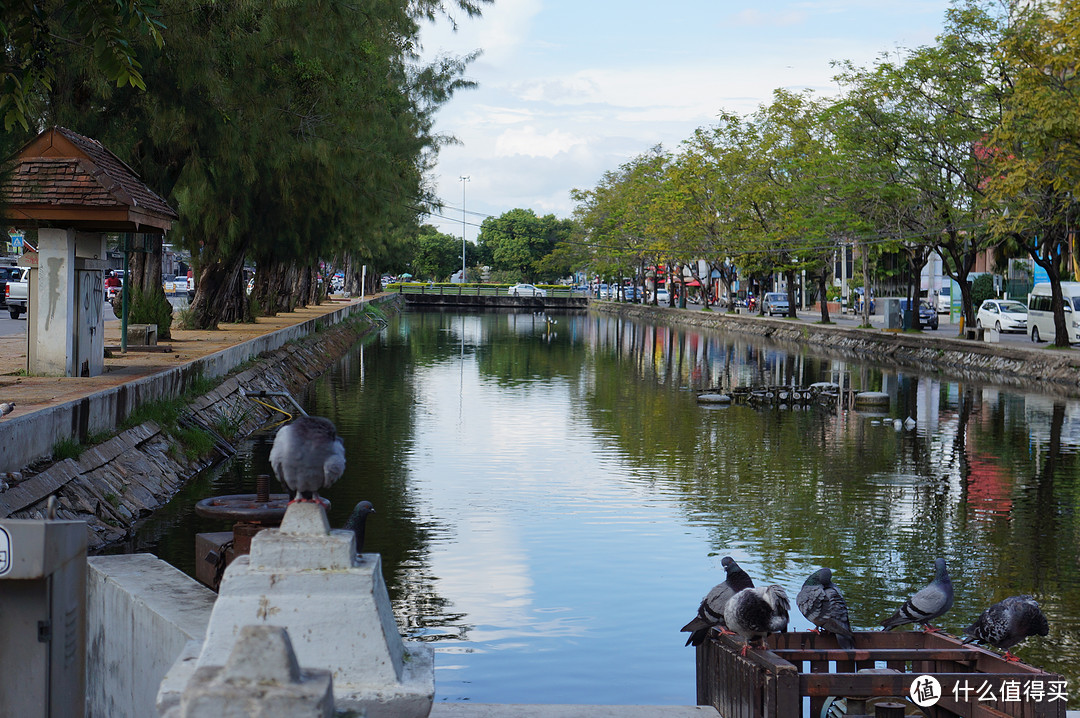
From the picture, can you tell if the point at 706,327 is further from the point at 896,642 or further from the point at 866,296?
the point at 896,642

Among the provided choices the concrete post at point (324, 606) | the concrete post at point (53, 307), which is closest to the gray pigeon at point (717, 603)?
the concrete post at point (324, 606)

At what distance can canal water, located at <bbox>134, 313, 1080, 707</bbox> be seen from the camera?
9.91 metres

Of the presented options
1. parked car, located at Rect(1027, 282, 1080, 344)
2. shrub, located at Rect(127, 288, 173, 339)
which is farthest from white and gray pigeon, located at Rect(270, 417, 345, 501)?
parked car, located at Rect(1027, 282, 1080, 344)

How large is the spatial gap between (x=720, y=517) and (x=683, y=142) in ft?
196

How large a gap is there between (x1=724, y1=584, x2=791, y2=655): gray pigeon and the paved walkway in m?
→ 8.61

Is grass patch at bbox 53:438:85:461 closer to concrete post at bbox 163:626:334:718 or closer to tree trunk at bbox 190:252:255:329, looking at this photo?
concrete post at bbox 163:626:334:718

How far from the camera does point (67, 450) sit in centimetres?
1266

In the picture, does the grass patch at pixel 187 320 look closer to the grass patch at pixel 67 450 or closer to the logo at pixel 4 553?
the grass patch at pixel 67 450

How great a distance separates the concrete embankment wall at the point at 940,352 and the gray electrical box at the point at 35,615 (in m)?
27.1

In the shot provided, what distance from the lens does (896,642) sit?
7613 millimetres

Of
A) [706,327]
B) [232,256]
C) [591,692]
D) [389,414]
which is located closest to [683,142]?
[706,327]

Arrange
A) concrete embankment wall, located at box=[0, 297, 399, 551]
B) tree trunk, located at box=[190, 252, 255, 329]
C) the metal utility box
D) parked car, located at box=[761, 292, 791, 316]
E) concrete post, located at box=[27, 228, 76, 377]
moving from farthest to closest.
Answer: parked car, located at box=[761, 292, 791, 316] < the metal utility box < tree trunk, located at box=[190, 252, 255, 329] < concrete post, located at box=[27, 228, 76, 377] < concrete embankment wall, located at box=[0, 297, 399, 551]

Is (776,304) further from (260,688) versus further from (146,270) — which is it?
(260,688)

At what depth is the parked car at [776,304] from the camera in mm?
69375
